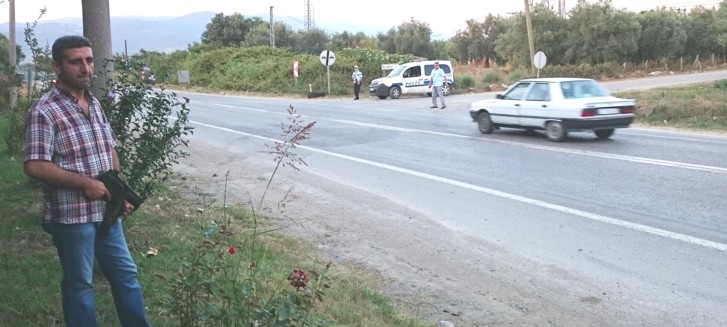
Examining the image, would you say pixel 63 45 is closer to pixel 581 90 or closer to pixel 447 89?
pixel 581 90

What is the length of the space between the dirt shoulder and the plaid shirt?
4.04 feet

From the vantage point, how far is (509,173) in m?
11.0

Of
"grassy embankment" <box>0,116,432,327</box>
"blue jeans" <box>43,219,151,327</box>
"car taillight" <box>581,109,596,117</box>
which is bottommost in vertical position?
"grassy embankment" <box>0,116,432,327</box>

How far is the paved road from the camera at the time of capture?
6.04 meters

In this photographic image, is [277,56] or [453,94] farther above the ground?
[277,56]

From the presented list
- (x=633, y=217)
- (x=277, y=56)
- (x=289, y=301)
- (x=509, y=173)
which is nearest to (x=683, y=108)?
(x=509, y=173)

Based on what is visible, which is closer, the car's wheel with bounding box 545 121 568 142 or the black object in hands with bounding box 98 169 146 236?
the black object in hands with bounding box 98 169 146 236

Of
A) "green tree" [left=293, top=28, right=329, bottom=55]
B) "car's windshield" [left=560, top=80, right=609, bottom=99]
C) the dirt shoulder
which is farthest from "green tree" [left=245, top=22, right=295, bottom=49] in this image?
the dirt shoulder

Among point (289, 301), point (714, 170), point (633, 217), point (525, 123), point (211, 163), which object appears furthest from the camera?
point (525, 123)

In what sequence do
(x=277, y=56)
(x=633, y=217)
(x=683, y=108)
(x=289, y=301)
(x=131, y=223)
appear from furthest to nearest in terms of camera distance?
(x=277, y=56) < (x=683, y=108) < (x=633, y=217) < (x=131, y=223) < (x=289, y=301)

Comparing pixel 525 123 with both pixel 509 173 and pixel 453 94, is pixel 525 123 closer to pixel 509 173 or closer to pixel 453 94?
pixel 509 173

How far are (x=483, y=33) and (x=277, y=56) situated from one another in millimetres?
28531

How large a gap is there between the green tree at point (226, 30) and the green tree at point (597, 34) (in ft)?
120

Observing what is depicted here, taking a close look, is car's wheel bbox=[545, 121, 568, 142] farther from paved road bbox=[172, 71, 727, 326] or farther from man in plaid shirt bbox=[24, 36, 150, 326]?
man in plaid shirt bbox=[24, 36, 150, 326]
